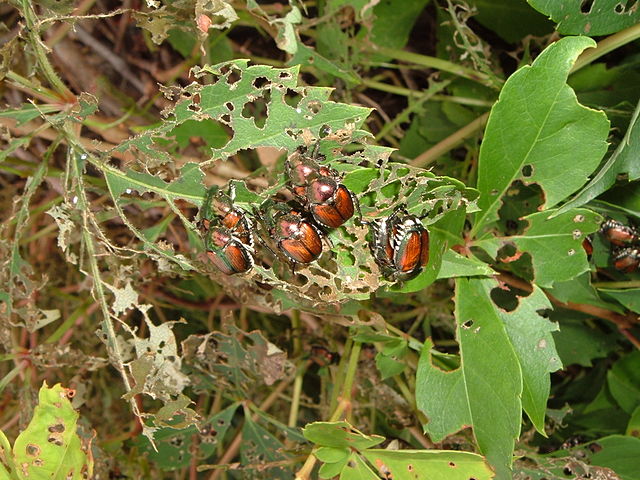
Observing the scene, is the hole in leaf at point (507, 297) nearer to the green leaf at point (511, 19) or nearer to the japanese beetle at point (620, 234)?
the japanese beetle at point (620, 234)

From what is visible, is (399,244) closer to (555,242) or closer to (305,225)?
(305,225)

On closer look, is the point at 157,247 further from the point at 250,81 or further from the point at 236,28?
the point at 236,28

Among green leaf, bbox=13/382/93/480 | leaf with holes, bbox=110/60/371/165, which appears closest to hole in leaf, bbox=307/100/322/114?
leaf with holes, bbox=110/60/371/165

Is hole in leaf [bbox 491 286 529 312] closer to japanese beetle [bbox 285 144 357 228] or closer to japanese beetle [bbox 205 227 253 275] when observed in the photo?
japanese beetle [bbox 285 144 357 228]

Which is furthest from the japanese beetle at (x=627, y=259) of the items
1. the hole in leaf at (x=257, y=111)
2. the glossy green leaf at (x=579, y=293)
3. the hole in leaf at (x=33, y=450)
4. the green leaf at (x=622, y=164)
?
the hole in leaf at (x=33, y=450)

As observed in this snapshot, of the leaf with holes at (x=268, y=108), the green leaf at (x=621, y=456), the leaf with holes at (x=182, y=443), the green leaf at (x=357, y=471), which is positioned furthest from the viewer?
the leaf with holes at (x=182, y=443)

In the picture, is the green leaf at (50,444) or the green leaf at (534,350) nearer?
the green leaf at (50,444)

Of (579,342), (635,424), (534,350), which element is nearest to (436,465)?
(534,350)
